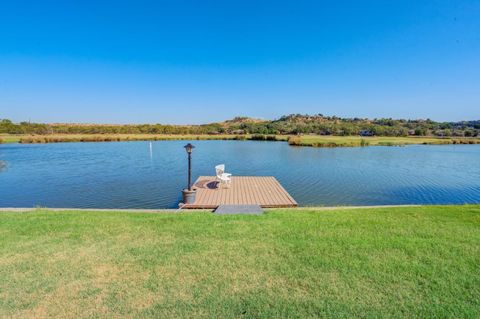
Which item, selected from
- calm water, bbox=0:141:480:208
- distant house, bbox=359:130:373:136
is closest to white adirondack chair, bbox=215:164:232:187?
calm water, bbox=0:141:480:208

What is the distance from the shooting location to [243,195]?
32.4ft

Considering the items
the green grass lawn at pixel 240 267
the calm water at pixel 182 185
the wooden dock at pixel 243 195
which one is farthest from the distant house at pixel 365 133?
the green grass lawn at pixel 240 267

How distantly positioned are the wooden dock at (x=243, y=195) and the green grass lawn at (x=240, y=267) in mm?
3171

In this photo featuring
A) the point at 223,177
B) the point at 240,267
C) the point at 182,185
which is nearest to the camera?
the point at 240,267

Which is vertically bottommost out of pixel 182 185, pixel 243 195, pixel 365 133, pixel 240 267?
pixel 182 185

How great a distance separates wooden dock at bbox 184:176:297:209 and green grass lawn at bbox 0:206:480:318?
3.17 meters

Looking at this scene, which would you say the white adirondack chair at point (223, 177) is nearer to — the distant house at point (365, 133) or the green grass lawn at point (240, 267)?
the green grass lawn at point (240, 267)

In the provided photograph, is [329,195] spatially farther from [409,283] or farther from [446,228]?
[409,283]

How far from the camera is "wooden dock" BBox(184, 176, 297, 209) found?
881 cm

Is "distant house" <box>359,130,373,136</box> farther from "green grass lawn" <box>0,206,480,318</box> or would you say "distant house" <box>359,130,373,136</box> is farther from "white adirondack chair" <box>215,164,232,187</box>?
"green grass lawn" <box>0,206,480,318</box>

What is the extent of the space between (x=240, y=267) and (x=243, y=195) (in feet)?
20.5

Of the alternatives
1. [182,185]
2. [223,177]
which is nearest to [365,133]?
[182,185]

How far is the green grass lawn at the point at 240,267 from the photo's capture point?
2.85 meters

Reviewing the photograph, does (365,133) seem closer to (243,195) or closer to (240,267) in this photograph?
(243,195)
